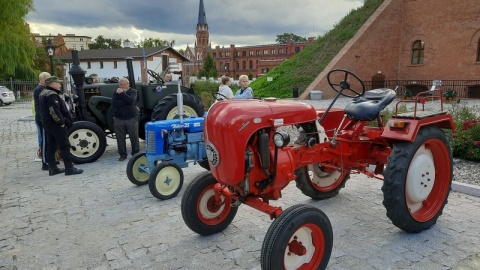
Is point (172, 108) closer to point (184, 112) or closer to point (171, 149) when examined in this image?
point (184, 112)

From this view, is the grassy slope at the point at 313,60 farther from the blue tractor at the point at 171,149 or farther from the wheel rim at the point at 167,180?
the wheel rim at the point at 167,180

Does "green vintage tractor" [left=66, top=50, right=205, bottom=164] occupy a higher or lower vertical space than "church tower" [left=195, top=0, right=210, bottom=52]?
lower

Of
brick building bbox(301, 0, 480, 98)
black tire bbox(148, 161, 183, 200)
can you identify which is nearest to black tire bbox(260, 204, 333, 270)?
black tire bbox(148, 161, 183, 200)

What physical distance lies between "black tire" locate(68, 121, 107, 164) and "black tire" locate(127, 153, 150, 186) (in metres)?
1.92

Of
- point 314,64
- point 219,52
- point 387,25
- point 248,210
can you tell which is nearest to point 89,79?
point 248,210

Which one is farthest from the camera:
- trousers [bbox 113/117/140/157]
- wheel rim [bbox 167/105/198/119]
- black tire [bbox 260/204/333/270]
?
wheel rim [bbox 167/105/198/119]

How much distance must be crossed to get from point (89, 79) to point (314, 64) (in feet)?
54.8

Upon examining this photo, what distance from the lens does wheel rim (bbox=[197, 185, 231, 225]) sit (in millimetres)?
3342

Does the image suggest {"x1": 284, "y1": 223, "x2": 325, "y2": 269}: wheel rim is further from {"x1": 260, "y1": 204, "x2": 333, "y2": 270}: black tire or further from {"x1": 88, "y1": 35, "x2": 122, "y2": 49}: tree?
{"x1": 88, "y1": 35, "x2": 122, "y2": 49}: tree

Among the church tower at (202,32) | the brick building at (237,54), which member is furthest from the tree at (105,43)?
the church tower at (202,32)

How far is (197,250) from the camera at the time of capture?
10.4ft

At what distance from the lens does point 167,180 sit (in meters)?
4.60

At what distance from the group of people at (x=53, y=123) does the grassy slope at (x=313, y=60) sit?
51.3ft

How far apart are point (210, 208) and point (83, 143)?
13.7 ft
